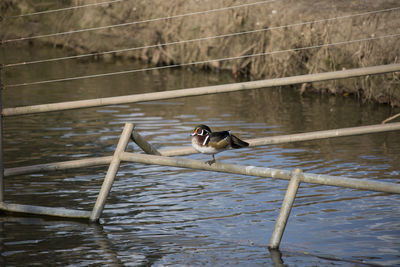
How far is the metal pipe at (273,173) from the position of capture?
17.8ft

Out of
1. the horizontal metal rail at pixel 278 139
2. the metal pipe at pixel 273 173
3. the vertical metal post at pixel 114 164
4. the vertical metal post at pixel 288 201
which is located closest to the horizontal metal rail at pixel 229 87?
the vertical metal post at pixel 114 164

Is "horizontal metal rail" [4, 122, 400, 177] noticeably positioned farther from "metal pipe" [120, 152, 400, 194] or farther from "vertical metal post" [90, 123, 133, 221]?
"metal pipe" [120, 152, 400, 194]

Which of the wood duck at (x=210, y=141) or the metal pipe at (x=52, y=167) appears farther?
the metal pipe at (x=52, y=167)

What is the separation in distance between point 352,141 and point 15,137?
4283 mm

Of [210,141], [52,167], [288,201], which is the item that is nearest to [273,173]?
[288,201]

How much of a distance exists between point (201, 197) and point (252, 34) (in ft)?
27.4

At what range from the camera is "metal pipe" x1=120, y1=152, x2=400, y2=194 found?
214 inches

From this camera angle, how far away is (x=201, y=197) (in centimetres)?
762

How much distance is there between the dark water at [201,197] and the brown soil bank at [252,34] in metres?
0.91

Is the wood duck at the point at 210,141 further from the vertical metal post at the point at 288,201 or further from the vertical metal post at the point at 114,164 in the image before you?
the vertical metal post at the point at 114,164

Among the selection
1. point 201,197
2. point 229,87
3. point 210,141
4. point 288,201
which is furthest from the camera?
point 201,197

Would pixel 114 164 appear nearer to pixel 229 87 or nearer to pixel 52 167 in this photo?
pixel 52 167

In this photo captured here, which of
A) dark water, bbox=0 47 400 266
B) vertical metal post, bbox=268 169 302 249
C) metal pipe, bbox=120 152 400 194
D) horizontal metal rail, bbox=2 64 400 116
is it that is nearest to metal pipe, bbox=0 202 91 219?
dark water, bbox=0 47 400 266

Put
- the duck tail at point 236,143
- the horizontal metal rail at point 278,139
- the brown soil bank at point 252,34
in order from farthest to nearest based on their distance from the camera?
the brown soil bank at point 252,34, the horizontal metal rail at point 278,139, the duck tail at point 236,143
